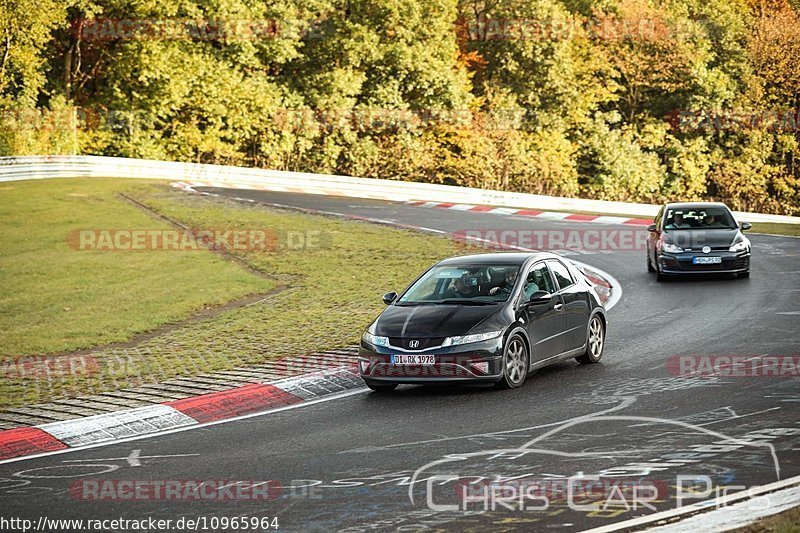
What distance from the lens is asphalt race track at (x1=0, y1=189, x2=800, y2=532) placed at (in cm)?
703

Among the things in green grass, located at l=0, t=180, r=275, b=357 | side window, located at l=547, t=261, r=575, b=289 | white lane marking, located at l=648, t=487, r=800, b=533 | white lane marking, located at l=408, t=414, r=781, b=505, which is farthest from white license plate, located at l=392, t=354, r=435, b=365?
green grass, located at l=0, t=180, r=275, b=357

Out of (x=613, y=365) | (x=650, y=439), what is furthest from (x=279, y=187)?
(x=650, y=439)

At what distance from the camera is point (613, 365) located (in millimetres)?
12805

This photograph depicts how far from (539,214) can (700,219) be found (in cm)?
1259

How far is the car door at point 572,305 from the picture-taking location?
12.8m

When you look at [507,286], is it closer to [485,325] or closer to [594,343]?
[485,325]

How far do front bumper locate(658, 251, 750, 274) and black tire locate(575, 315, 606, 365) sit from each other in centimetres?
807

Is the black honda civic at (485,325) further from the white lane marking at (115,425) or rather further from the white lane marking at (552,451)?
the white lane marking at (115,425)

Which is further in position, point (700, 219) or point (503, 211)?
point (503, 211)

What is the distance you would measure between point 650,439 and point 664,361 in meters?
4.23

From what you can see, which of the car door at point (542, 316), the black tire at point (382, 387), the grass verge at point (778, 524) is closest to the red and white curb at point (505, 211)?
the car door at point (542, 316)

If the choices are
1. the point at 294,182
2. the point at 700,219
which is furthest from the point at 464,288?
the point at 294,182

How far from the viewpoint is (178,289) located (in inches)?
758

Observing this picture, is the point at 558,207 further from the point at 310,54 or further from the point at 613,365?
the point at 613,365
